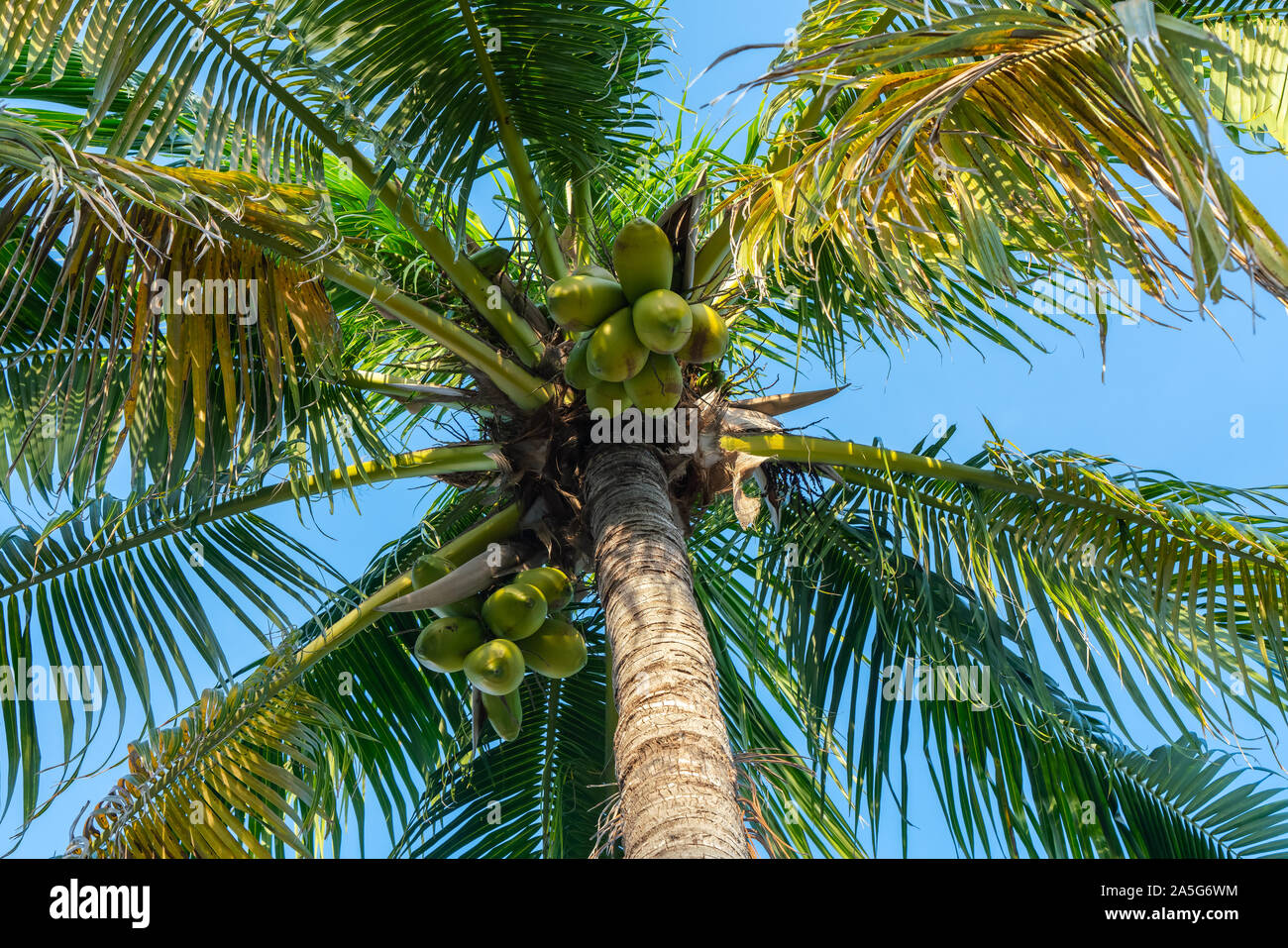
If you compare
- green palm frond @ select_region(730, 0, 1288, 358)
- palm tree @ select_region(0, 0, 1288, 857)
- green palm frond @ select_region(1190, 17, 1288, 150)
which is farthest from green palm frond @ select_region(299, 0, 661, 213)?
green palm frond @ select_region(1190, 17, 1288, 150)

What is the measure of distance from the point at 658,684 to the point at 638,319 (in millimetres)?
1032

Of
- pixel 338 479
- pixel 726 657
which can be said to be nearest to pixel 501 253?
pixel 338 479

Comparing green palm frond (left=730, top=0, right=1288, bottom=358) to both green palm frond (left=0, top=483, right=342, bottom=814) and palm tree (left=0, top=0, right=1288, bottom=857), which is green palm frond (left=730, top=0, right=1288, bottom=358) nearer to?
palm tree (left=0, top=0, right=1288, bottom=857)

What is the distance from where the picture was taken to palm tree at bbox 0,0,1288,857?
2426 mm

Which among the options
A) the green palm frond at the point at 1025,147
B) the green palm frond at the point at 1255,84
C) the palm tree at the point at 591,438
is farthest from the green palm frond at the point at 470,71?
the green palm frond at the point at 1255,84

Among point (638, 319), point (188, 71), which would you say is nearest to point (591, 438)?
point (638, 319)

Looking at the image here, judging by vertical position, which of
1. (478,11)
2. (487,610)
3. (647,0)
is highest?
(647,0)

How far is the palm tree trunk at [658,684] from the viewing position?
2350 millimetres

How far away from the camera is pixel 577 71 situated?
3.60 m

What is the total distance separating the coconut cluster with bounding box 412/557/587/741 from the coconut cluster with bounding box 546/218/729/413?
713 mm

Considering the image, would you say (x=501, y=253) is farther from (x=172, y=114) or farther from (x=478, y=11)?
(x=172, y=114)

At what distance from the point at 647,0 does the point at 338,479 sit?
2033mm

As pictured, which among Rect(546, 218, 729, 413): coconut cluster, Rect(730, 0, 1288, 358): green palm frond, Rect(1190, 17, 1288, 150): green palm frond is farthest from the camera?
Rect(546, 218, 729, 413): coconut cluster

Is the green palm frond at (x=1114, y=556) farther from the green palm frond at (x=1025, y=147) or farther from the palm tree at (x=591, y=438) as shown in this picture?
the green palm frond at (x=1025, y=147)
